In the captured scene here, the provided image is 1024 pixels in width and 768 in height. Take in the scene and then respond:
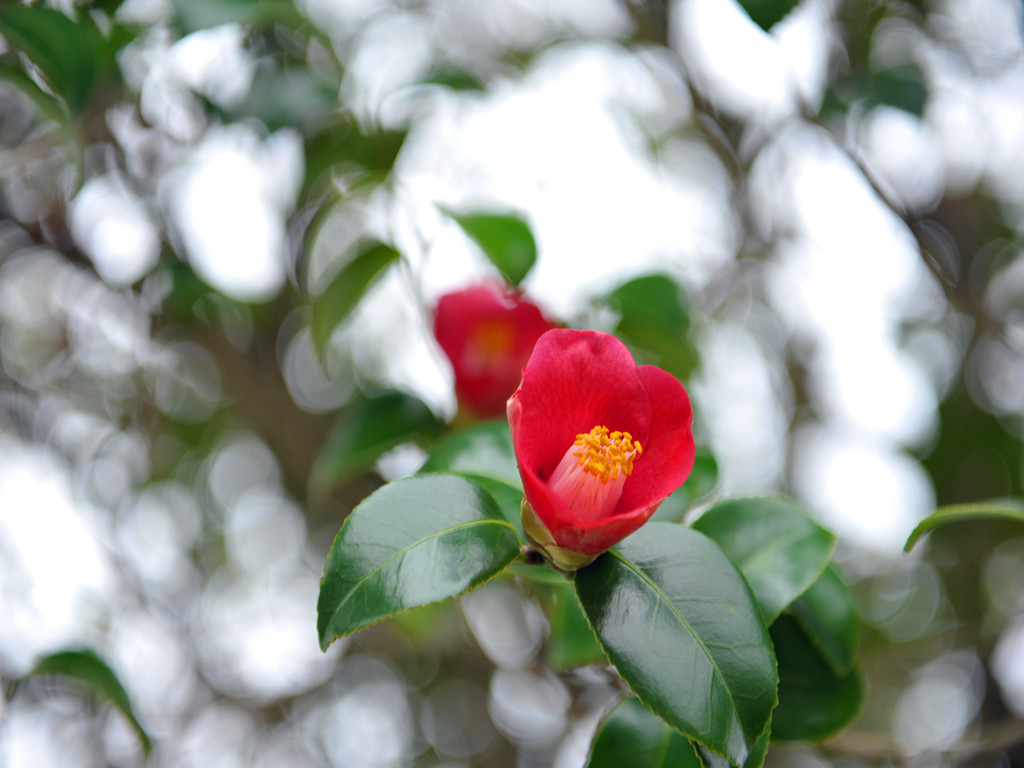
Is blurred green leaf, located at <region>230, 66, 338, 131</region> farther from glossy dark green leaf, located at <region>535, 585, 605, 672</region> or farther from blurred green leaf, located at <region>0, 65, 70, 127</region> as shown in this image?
glossy dark green leaf, located at <region>535, 585, 605, 672</region>

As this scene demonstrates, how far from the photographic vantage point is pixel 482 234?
865 millimetres

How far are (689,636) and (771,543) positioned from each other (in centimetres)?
17

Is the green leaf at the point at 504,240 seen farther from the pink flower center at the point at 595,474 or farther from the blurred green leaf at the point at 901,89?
the blurred green leaf at the point at 901,89

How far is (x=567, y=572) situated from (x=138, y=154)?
1090mm

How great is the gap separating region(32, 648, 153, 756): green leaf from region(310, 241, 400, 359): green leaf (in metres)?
0.45

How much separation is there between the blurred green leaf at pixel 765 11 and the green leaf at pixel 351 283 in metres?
0.48

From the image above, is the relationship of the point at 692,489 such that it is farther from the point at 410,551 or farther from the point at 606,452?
the point at 410,551

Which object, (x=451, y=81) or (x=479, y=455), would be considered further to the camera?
(x=451, y=81)

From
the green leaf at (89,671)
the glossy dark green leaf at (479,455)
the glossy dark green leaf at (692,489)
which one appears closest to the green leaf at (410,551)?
the glossy dark green leaf at (479,455)

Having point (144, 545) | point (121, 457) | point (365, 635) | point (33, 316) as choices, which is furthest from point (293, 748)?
point (33, 316)

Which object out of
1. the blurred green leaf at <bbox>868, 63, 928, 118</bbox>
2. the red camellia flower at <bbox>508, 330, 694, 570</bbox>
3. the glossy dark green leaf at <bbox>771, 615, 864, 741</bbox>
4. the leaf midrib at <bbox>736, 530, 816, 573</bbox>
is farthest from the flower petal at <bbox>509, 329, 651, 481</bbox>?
the blurred green leaf at <bbox>868, 63, 928, 118</bbox>

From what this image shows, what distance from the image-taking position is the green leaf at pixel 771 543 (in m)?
0.58

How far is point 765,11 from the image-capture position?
0.68 metres

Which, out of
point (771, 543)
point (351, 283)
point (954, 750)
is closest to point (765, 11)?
point (771, 543)
